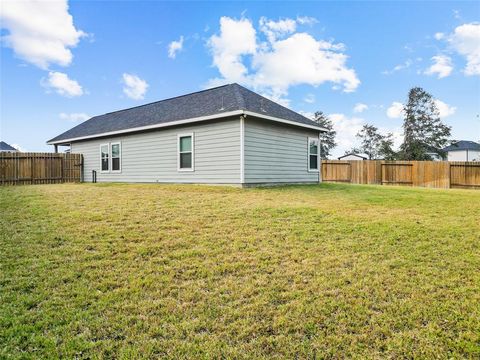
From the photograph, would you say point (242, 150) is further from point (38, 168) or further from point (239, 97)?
point (38, 168)

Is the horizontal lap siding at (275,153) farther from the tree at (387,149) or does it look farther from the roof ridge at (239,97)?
the tree at (387,149)

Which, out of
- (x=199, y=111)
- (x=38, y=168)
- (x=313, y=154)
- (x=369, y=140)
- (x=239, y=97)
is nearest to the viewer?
(x=239, y=97)

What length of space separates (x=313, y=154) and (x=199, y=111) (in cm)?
568

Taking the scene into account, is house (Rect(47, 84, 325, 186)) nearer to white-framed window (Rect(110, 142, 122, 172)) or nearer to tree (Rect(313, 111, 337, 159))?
white-framed window (Rect(110, 142, 122, 172))

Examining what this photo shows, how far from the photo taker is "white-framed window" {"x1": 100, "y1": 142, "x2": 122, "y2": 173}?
15930 millimetres

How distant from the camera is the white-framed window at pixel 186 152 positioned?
40.8ft

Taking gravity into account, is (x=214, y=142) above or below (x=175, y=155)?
above

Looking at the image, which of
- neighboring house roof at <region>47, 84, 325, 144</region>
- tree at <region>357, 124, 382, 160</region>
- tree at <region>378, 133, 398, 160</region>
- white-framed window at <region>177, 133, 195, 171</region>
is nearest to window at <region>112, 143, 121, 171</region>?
neighboring house roof at <region>47, 84, 325, 144</region>

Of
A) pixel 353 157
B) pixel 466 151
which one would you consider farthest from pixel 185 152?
pixel 466 151

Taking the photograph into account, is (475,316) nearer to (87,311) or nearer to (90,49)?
(87,311)

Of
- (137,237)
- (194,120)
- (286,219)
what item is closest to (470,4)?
(194,120)

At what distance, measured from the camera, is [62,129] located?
22.6 meters

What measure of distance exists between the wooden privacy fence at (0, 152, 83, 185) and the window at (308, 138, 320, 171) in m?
13.1

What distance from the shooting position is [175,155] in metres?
13.1
